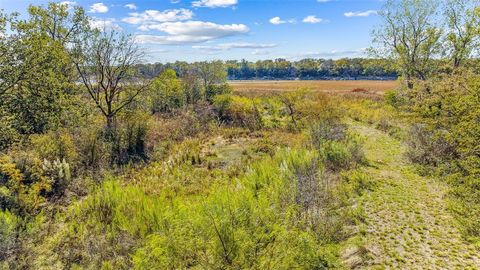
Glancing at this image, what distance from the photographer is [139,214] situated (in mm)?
8078

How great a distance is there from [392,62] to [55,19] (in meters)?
26.7

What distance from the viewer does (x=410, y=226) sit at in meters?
8.40

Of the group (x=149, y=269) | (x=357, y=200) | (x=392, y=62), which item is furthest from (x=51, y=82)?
(x=392, y=62)

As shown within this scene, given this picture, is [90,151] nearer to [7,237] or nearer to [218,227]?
[7,237]

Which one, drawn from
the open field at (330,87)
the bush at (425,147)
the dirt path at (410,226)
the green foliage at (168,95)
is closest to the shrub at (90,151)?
the dirt path at (410,226)

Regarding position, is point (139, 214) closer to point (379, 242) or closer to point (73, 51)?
point (379, 242)

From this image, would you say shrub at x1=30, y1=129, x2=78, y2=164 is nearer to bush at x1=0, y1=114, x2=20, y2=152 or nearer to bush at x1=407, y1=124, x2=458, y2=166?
bush at x1=0, y1=114, x2=20, y2=152

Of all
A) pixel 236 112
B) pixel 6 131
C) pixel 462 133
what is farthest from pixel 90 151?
pixel 236 112

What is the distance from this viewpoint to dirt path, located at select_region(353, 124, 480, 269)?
6805mm

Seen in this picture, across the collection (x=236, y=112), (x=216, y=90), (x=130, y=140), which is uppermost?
(x=216, y=90)

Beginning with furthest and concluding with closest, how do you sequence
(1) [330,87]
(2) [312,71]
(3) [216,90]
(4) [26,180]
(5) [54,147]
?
(2) [312,71] → (1) [330,87] → (3) [216,90] → (5) [54,147] → (4) [26,180]

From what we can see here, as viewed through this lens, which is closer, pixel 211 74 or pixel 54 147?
pixel 54 147

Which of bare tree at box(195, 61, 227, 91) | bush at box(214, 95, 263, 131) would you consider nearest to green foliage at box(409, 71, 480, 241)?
bush at box(214, 95, 263, 131)

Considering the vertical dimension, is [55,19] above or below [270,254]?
above
